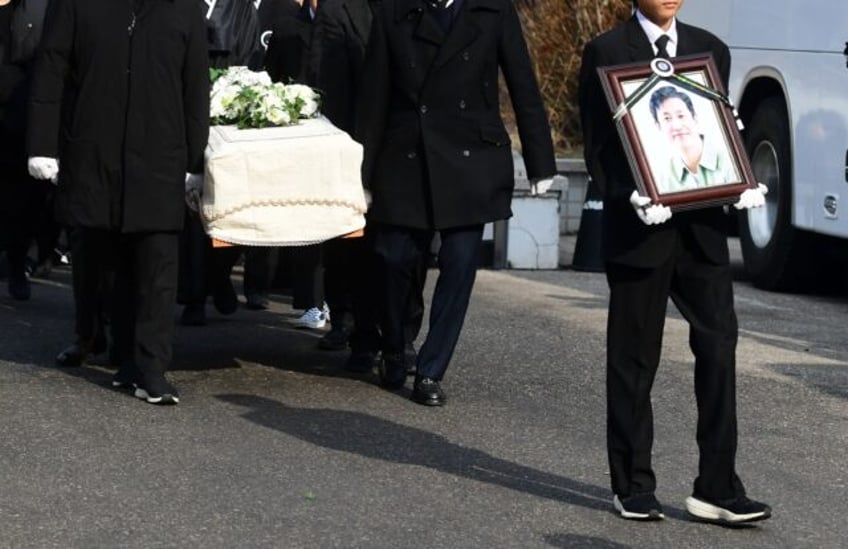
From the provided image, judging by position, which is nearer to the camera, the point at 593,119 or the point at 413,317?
the point at 593,119

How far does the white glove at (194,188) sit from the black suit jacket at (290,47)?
1.71 meters

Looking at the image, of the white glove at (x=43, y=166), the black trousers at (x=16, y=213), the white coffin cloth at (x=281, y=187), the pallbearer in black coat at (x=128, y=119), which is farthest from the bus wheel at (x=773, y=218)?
the white glove at (x=43, y=166)

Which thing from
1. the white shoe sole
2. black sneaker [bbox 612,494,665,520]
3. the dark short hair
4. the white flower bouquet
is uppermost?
the dark short hair

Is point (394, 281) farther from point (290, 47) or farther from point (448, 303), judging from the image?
point (290, 47)

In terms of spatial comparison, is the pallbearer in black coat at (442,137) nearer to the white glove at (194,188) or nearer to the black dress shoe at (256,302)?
the white glove at (194,188)

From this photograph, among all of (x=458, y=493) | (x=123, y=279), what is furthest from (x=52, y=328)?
(x=458, y=493)

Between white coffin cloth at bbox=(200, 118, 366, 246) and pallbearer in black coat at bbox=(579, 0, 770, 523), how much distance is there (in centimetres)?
216

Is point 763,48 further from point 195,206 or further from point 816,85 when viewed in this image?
point 195,206

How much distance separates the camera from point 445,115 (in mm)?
9031

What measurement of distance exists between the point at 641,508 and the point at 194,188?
9.56 ft

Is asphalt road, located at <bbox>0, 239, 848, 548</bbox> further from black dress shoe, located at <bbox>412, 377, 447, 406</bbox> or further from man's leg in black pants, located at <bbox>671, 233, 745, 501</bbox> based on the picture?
man's leg in black pants, located at <bbox>671, 233, 745, 501</bbox>

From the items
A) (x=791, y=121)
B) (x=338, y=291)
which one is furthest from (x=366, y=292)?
(x=791, y=121)

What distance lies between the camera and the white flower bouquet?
29.7 ft

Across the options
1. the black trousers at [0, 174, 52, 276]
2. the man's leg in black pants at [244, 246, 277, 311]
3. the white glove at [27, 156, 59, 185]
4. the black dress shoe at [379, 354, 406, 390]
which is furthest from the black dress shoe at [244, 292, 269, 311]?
the white glove at [27, 156, 59, 185]
